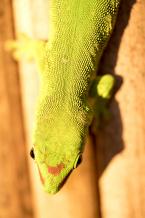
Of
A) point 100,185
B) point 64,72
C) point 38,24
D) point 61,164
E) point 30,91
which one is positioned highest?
point 38,24

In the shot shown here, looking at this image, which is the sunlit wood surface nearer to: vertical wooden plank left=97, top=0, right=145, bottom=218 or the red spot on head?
vertical wooden plank left=97, top=0, right=145, bottom=218

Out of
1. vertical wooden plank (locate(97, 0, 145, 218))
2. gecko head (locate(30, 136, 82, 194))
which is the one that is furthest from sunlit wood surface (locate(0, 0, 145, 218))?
gecko head (locate(30, 136, 82, 194))

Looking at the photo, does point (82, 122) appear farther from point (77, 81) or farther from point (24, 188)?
point (24, 188)

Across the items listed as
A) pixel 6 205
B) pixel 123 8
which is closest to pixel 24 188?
pixel 6 205

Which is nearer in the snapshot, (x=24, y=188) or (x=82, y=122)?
(x=82, y=122)

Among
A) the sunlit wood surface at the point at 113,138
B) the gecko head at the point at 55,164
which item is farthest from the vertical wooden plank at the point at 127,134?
the gecko head at the point at 55,164

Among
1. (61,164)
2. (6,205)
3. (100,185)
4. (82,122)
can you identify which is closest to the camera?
(61,164)
